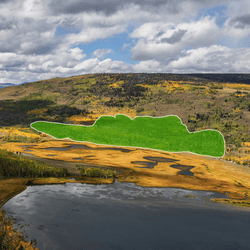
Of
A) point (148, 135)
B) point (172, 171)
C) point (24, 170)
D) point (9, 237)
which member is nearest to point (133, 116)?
point (148, 135)

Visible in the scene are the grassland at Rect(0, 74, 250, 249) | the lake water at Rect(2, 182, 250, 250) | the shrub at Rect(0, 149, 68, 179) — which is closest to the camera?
the lake water at Rect(2, 182, 250, 250)

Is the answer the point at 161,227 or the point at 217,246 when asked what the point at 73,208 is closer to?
the point at 161,227

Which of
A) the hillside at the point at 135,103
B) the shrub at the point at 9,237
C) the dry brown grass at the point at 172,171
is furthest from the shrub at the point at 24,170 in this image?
the hillside at the point at 135,103

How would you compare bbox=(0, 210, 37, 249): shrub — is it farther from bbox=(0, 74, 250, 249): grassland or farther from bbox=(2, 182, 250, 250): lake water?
bbox=(0, 74, 250, 249): grassland

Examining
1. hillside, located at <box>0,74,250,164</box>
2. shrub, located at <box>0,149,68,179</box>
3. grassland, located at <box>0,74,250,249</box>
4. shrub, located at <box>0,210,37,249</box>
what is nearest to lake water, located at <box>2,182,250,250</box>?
shrub, located at <box>0,210,37,249</box>

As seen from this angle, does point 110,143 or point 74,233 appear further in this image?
point 110,143

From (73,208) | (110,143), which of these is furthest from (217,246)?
(110,143)

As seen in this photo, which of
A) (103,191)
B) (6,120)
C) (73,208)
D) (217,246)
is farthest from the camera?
(6,120)
